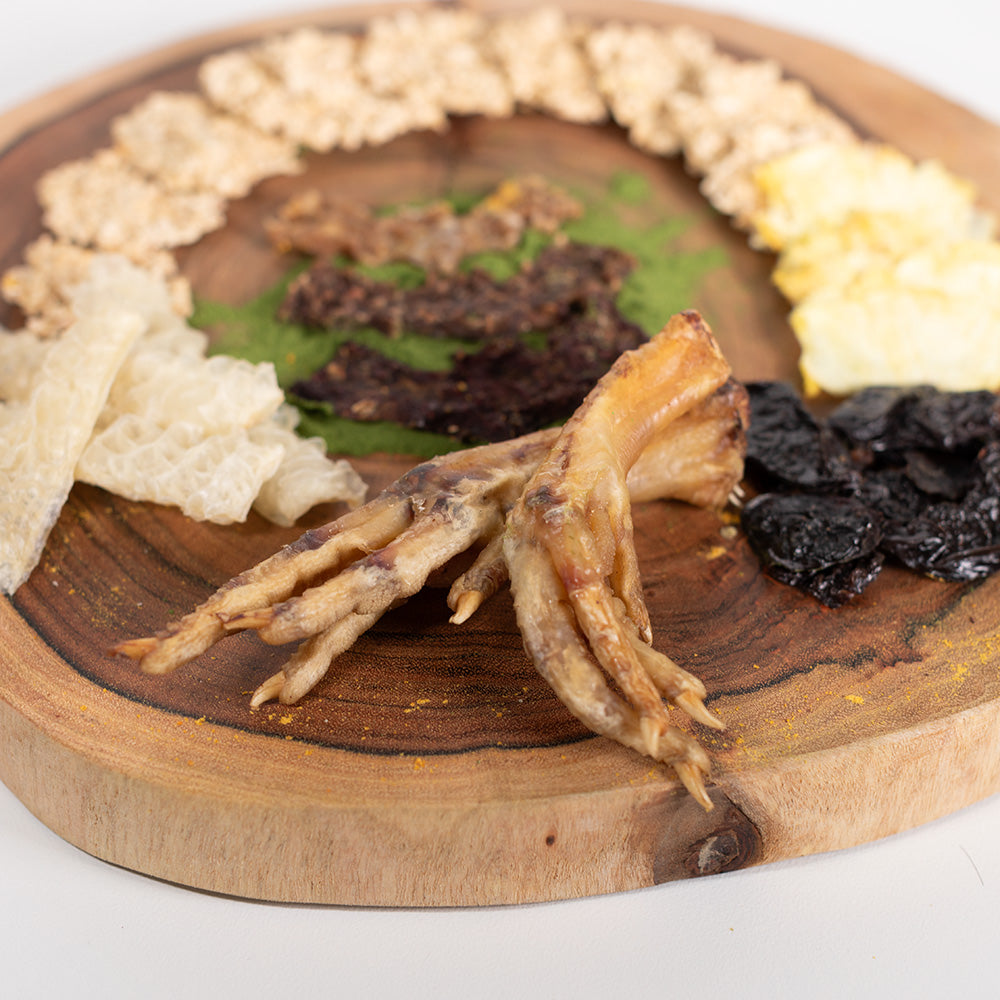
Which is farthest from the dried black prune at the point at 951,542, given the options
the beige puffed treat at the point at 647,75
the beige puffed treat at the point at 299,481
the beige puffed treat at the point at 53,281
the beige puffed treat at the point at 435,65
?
the beige puffed treat at the point at 435,65

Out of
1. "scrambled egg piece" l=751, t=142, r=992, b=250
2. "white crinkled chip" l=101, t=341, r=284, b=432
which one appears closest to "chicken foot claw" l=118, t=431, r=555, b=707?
"white crinkled chip" l=101, t=341, r=284, b=432

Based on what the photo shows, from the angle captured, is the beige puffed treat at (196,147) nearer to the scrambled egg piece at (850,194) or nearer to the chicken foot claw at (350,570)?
the scrambled egg piece at (850,194)

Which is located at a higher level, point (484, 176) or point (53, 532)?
point (484, 176)

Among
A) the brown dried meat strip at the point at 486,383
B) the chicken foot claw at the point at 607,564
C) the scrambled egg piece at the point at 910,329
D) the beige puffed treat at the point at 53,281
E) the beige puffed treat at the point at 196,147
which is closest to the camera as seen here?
the chicken foot claw at the point at 607,564

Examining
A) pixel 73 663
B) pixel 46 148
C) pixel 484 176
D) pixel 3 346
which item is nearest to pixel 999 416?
pixel 484 176

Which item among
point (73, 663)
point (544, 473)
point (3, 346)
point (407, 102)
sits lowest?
point (73, 663)

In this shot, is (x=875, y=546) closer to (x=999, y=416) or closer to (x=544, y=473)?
(x=999, y=416)

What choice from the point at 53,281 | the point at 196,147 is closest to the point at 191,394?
the point at 53,281
